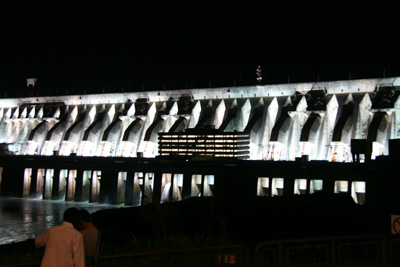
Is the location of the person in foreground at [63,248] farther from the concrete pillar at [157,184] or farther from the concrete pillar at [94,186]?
the concrete pillar at [94,186]

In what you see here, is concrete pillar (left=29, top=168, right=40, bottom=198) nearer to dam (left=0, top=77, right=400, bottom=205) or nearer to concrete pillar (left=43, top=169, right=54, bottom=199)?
dam (left=0, top=77, right=400, bottom=205)

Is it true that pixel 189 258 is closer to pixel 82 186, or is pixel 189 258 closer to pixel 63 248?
pixel 63 248

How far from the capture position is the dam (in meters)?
40.5

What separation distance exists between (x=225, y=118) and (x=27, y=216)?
25.3 m

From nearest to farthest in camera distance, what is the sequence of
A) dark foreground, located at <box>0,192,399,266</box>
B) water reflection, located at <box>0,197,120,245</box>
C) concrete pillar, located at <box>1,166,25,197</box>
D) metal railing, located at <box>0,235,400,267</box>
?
1. metal railing, located at <box>0,235,400,267</box>
2. dark foreground, located at <box>0,192,399,266</box>
3. water reflection, located at <box>0,197,120,245</box>
4. concrete pillar, located at <box>1,166,25,197</box>

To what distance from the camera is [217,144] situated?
48.0 meters

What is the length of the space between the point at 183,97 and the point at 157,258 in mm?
53294

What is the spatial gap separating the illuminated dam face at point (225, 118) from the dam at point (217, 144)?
123 mm

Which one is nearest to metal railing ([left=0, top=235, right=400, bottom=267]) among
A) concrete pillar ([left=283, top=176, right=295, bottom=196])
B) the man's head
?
the man's head

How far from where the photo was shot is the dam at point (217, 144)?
4053 centimetres

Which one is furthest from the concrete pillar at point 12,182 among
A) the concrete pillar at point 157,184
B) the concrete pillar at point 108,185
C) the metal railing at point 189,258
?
the metal railing at point 189,258

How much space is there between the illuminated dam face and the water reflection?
12.4 meters

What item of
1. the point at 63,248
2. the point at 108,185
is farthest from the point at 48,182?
the point at 63,248

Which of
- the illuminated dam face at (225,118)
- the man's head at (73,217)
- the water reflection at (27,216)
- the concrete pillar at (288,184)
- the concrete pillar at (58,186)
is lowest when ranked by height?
the water reflection at (27,216)
